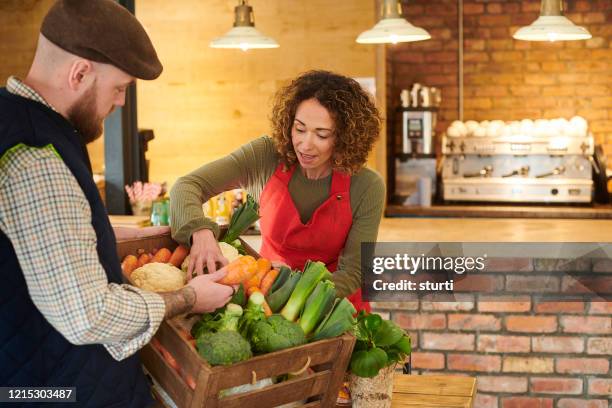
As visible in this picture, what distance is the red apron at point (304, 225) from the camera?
2949 millimetres

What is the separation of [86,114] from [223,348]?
523mm

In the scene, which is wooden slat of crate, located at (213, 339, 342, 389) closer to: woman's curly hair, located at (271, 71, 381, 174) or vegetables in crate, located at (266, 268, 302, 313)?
vegetables in crate, located at (266, 268, 302, 313)

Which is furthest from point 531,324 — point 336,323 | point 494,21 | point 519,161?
point 494,21

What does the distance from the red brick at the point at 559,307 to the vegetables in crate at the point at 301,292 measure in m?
2.41

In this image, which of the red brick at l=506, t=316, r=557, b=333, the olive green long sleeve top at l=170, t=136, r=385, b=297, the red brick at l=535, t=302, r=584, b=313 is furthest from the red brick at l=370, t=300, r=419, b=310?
the olive green long sleeve top at l=170, t=136, r=385, b=297

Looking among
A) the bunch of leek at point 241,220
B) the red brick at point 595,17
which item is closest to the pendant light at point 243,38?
the bunch of leek at point 241,220

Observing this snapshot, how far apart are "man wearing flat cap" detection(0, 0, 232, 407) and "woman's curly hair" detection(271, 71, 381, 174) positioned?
121cm

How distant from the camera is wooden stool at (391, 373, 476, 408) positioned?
7.76 ft

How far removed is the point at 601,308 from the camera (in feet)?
13.5

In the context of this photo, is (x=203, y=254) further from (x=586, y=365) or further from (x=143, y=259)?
(x=586, y=365)

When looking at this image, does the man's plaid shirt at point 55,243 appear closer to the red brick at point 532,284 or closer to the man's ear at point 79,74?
the man's ear at point 79,74

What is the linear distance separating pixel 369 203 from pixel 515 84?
603cm

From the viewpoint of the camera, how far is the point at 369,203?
2955mm

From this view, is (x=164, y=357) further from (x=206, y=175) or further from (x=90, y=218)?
(x=206, y=175)
